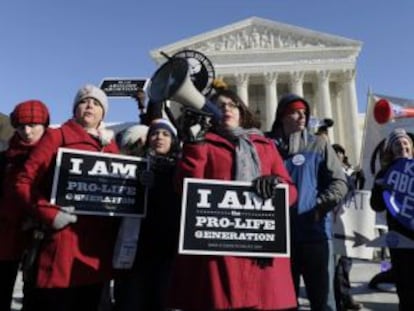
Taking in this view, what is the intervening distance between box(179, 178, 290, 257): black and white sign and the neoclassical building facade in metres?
49.5

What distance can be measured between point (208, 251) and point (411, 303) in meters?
2.01

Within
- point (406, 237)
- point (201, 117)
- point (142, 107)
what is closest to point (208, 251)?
point (201, 117)

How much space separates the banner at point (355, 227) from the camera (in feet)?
14.1

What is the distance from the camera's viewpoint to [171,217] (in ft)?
11.2

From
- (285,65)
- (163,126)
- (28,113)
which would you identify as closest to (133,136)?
(163,126)

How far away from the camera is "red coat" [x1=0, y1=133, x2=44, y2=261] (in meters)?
3.33

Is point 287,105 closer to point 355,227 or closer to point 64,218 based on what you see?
point 355,227

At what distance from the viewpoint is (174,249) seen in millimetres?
3482

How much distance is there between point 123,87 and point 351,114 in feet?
164

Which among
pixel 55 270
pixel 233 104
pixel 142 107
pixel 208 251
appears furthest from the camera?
pixel 142 107

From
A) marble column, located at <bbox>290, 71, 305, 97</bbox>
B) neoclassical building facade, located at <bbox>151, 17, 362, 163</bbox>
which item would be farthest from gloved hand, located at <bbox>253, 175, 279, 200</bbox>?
marble column, located at <bbox>290, 71, 305, 97</bbox>

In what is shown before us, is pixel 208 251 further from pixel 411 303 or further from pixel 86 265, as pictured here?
pixel 411 303

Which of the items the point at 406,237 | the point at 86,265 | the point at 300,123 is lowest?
the point at 86,265

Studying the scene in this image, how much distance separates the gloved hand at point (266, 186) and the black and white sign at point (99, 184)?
0.83m
